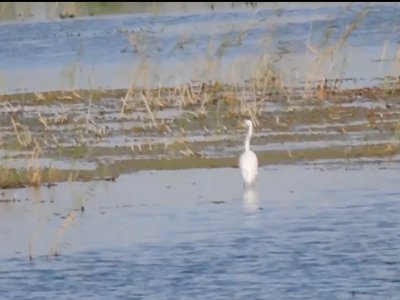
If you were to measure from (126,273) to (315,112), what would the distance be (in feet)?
23.8

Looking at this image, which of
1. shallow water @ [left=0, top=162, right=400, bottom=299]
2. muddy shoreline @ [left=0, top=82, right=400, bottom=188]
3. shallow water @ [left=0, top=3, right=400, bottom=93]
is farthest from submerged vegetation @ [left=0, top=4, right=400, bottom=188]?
shallow water @ [left=0, top=162, right=400, bottom=299]

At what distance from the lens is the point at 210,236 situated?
11.4m

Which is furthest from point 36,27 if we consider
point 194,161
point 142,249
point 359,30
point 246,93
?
point 142,249

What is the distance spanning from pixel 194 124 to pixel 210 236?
557 cm

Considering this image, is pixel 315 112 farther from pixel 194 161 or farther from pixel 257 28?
pixel 257 28

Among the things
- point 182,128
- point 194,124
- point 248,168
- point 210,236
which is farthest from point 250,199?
point 194,124

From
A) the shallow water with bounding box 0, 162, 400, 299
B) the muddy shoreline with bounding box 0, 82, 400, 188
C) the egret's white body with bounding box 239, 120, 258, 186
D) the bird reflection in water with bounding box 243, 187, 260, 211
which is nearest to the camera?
the shallow water with bounding box 0, 162, 400, 299

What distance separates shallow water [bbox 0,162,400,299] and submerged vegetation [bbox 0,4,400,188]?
0.48 meters

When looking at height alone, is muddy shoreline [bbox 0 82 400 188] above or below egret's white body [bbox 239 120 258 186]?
above

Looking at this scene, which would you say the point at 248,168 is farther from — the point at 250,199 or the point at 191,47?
the point at 191,47

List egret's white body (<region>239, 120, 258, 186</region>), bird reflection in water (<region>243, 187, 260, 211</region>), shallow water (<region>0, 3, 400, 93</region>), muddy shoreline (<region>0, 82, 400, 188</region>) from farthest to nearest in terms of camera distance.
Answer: shallow water (<region>0, 3, 400, 93</region>) < muddy shoreline (<region>0, 82, 400, 188</region>) < egret's white body (<region>239, 120, 258, 186</region>) < bird reflection in water (<region>243, 187, 260, 211</region>)

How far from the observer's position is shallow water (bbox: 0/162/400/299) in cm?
996

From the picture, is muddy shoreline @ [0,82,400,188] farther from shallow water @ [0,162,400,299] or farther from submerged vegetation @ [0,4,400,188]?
shallow water @ [0,162,400,299]

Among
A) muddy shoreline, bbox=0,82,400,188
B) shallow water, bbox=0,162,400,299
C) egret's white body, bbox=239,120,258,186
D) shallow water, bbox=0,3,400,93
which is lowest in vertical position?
shallow water, bbox=0,162,400,299
